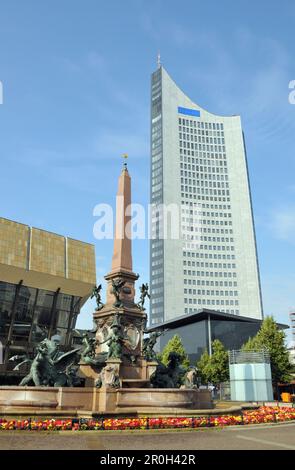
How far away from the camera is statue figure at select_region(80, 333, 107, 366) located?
22844 mm

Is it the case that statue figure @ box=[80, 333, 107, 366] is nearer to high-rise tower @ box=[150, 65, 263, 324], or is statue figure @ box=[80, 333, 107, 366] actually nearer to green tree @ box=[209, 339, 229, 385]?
green tree @ box=[209, 339, 229, 385]

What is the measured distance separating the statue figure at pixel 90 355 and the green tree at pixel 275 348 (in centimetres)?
3174

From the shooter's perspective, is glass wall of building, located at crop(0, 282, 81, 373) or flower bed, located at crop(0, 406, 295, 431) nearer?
flower bed, located at crop(0, 406, 295, 431)

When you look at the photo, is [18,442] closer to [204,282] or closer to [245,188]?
[204,282]

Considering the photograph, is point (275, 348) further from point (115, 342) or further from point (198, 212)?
point (198, 212)

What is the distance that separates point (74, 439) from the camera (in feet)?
42.8

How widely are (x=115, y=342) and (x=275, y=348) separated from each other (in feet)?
121

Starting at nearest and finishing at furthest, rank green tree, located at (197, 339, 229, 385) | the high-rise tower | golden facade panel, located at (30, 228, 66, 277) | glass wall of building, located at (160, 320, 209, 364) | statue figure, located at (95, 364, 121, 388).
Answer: statue figure, located at (95, 364, 121, 388), golden facade panel, located at (30, 228, 66, 277), green tree, located at (197, 339, 229, 385), glass wall of building, located at (160, 320, 209, 364), the high-rise tower

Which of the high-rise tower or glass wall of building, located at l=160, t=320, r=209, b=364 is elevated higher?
the high-rise tower

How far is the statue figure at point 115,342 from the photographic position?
22.4 m

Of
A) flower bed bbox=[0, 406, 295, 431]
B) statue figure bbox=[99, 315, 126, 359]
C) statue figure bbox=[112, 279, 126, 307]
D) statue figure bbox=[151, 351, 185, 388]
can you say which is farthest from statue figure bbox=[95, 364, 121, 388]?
flower bed bbox=[0, 406, 295, 431]

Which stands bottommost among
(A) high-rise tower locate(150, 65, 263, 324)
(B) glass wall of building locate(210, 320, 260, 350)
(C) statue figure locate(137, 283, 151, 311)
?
(C) statue figure locate(137, 283, 151, 311)

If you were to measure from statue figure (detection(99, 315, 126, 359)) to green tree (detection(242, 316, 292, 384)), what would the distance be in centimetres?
3197

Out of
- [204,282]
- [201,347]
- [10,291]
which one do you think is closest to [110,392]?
[10,291]
